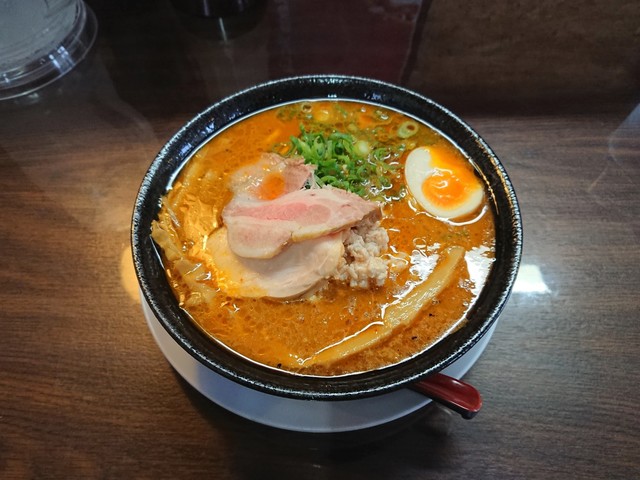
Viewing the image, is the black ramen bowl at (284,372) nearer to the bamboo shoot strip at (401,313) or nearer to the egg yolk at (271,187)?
the bamboo shoot strip at (401,313)

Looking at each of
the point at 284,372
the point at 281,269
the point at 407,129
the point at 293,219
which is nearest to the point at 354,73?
the point at 407,129

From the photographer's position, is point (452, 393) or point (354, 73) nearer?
point (452, 393)

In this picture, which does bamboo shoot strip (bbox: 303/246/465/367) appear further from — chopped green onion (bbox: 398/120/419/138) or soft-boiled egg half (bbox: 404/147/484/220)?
chopped green onion (bbox: 398/120/419/138)

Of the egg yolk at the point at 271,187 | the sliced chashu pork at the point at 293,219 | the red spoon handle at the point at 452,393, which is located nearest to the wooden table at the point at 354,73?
the red spoon handle at the point at 452,393

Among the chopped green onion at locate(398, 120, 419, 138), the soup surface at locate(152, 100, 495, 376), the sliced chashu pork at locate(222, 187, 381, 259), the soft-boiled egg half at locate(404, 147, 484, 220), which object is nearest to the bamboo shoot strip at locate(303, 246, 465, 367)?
the soup surface at locate(152, 100, 495, 376)

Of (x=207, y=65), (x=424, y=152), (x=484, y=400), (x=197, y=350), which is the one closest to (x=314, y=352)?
(x=197, y=350)

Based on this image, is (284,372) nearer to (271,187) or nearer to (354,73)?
(271,187)
